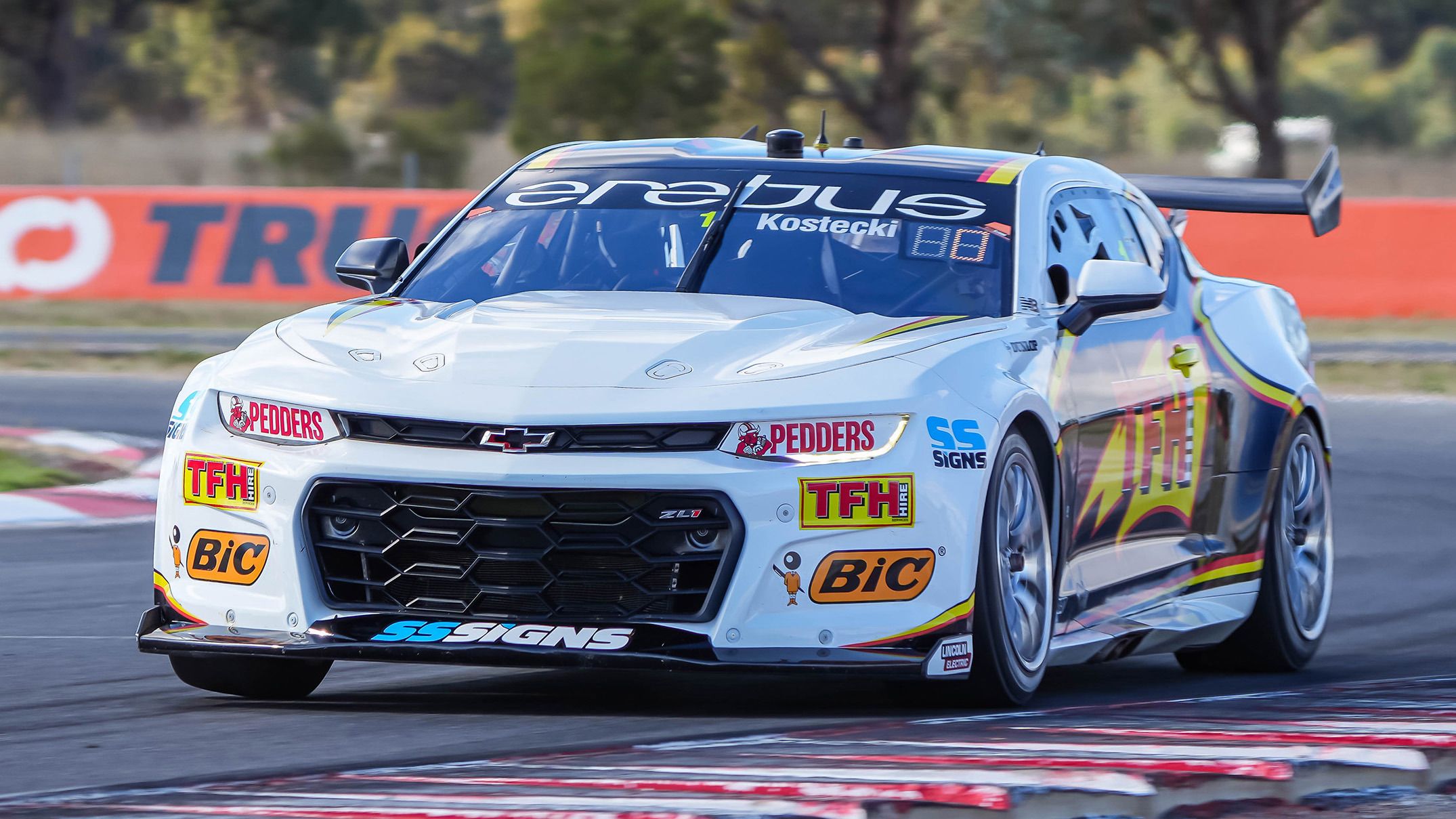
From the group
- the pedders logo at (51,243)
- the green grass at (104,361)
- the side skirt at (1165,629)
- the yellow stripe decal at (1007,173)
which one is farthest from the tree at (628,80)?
the yellow stripe decal at (1007,173)

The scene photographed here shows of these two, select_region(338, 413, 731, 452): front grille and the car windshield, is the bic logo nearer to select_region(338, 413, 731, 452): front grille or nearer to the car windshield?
select_region(338, 413, 731, 452): front grille

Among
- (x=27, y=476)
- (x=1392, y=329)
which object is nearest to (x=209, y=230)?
(x=1392, y=329)

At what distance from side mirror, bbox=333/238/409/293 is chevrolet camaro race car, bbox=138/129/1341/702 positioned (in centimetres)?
1

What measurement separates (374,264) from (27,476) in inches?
233

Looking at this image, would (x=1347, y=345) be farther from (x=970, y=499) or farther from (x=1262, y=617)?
(x=970, y=499)

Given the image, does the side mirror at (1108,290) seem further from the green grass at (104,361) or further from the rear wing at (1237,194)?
the green grass at (104,361)

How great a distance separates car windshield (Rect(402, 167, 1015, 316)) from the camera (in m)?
6.70

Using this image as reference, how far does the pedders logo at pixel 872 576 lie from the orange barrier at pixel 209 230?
17.5 meters

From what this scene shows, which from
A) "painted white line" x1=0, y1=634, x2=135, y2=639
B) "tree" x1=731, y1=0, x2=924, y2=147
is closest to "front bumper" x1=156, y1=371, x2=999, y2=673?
"painted white line" x1=0, y1=634, x2=135, y2=639

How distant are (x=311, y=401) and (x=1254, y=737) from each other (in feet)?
7.53

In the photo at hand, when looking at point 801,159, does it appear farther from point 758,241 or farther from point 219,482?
point 219,482

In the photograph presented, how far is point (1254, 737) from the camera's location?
5.56 m

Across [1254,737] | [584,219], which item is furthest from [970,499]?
[584,219]

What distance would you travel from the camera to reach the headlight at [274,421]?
5855 millimetres
